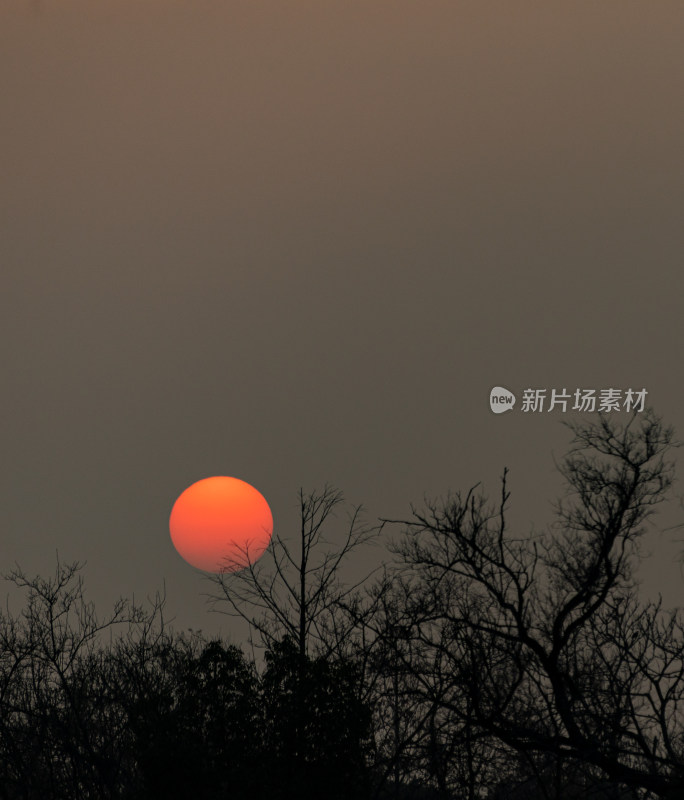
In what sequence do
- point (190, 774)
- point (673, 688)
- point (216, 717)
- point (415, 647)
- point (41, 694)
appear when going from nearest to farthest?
point (190, 774)
point (216, 717)
point (673, 688)
point (415, 647)
point (41, 694)

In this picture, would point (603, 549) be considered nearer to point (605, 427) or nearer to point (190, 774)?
point (605, 427)

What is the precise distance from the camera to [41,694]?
24.9 m

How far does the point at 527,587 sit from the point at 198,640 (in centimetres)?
1527

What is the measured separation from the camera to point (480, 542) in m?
17.8

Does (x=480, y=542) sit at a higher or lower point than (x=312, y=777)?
higher

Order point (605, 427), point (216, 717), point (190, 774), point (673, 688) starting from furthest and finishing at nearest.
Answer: point (673, 688) → point (605, 427) → point (216, 717) → point (190, 774)

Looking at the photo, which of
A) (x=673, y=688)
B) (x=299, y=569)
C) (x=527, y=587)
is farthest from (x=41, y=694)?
(x=673, y=688)

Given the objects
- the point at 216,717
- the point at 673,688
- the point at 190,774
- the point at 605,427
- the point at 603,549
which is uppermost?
the point at 605,427

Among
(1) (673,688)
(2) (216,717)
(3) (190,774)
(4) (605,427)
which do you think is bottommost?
(3) (190,774)

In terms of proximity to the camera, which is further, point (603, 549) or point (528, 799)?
point (528, 799)

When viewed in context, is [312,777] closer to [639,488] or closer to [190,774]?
[190,774]

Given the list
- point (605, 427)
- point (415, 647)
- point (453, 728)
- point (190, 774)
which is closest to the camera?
point (190, 774)

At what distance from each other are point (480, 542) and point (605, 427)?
303 centimetres

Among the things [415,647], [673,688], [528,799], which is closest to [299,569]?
[415,647]
